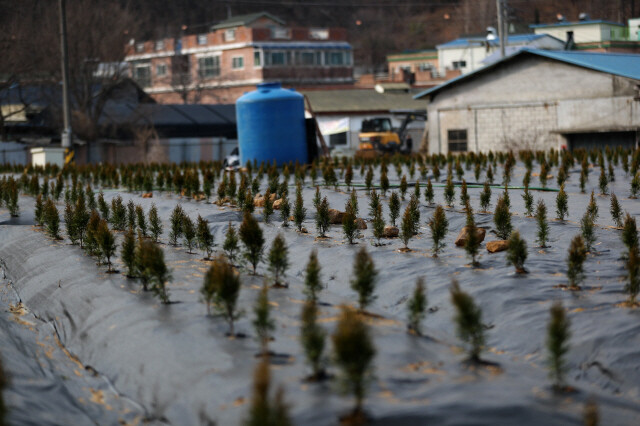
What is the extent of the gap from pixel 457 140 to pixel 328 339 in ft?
102

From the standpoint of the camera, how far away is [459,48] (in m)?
78.8

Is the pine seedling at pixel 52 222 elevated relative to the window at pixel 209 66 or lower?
lower

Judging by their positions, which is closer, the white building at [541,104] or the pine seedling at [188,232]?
the pine seedling at [188,232]

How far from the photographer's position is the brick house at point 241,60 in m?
79.8

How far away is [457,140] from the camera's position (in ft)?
122

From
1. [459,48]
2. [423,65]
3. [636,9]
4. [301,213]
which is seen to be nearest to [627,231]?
[301,213]

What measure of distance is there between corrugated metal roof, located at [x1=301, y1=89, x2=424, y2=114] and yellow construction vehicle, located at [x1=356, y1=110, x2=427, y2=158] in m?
9.51

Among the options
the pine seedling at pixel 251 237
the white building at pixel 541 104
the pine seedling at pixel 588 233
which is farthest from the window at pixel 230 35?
the pine seedling at pixel 251 237

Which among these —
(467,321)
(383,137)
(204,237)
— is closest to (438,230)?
(204,237)

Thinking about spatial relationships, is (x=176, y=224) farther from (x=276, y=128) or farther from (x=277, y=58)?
(x=277, y=58)

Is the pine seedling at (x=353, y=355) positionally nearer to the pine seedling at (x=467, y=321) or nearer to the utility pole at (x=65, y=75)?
the pine seedling at (x=467, y=321)

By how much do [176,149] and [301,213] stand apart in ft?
115

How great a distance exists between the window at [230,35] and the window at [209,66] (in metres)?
2.03

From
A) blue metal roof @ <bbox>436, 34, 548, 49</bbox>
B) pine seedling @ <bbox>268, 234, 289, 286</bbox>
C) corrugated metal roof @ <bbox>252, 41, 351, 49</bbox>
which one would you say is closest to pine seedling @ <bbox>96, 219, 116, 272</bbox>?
pine seedling @ <bbox>268, 234, 289, 286</bbox>
